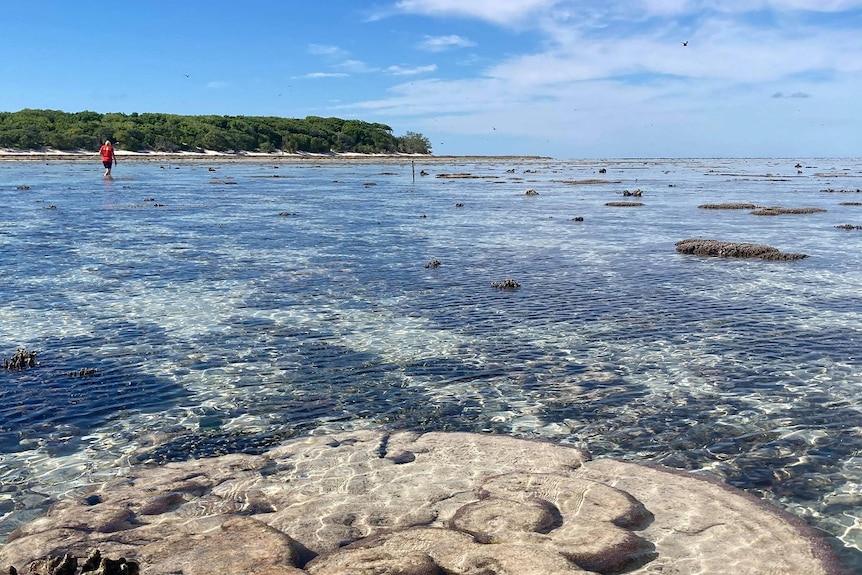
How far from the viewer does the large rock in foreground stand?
22.8 feet

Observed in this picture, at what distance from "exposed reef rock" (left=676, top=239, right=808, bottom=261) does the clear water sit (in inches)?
44.6

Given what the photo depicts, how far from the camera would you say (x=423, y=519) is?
26.3 feet

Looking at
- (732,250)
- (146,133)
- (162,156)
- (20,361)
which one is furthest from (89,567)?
(146,133)

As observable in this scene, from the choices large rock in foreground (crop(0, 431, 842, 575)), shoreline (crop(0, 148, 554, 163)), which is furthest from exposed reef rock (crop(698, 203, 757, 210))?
shoreline (crop(0, 148, 554, 163))

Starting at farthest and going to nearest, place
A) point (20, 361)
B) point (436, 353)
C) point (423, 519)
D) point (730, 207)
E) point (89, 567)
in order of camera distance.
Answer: point (730, 207) < point (436, 353) < point (20, 361) < point (423, 519) < point (89, 567)

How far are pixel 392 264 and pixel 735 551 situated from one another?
1913 centimetres

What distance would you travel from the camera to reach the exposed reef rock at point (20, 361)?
13.2 m

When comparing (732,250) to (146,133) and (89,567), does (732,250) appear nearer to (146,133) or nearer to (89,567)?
(89,567)

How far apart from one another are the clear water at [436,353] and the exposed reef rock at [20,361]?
1.08ft

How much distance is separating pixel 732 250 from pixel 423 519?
23.0m

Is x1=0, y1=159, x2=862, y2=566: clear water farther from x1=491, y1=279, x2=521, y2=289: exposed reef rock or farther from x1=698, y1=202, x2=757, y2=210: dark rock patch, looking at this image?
x1=698, y1=202, x2=757, y2=210: dark rock patch

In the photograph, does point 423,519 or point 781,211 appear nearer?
point 423,519

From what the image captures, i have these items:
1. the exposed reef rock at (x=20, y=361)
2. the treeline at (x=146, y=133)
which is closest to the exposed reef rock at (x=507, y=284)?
the exposed reef rock at (x=20, y=361)

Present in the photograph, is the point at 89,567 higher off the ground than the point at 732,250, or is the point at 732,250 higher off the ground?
the point at 732,250
